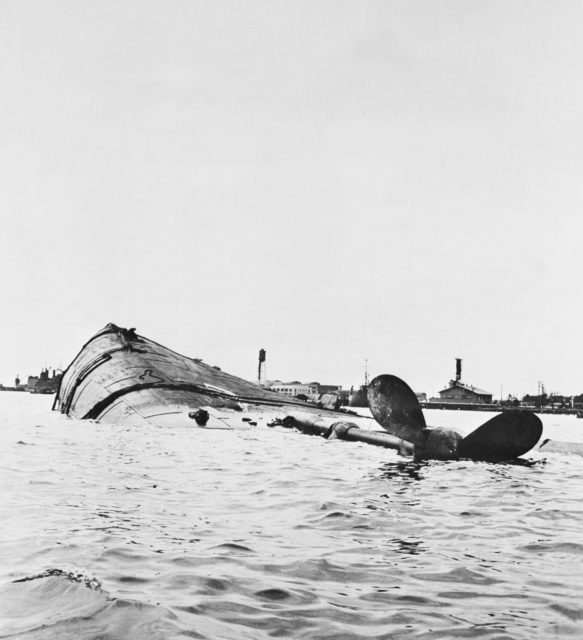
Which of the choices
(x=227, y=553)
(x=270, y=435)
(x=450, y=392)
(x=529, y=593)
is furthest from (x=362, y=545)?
(x=450, y=392)

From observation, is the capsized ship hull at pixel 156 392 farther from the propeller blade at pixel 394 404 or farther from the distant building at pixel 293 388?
the distant building at pixel 293 388

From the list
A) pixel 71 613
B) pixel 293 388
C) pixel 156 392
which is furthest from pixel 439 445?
pixel 293 388

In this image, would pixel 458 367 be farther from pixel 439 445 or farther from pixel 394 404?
pixel 394 404

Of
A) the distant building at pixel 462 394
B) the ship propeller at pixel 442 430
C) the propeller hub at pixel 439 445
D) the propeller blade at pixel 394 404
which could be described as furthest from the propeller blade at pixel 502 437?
the distant building at pixel 462 394

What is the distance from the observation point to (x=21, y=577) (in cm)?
402

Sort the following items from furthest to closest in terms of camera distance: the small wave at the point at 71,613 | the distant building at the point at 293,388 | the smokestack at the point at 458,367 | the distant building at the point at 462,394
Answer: the distant building at the point at 293,388 → the smokestack at the point at 458,367 → the distant building at the point at 462,394 → the small wave at the point at 71,613

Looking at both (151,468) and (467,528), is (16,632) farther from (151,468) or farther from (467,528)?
(151,468)

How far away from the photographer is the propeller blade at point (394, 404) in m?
12.0

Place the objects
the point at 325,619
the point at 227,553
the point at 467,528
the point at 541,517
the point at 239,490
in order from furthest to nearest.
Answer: the point at 239,490, the point at 541,517, the point at 467,528, the point at 227,553, the point at 325,619

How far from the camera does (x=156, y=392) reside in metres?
23.4

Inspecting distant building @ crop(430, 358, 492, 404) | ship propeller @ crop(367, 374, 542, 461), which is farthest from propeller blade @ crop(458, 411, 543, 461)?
distant building @ crop(430, 358, 492, 404)

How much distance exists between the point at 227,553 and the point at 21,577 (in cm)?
151

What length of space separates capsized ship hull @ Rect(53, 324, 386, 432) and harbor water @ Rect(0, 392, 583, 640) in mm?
11407

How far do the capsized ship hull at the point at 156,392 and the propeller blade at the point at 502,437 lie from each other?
9.06m
